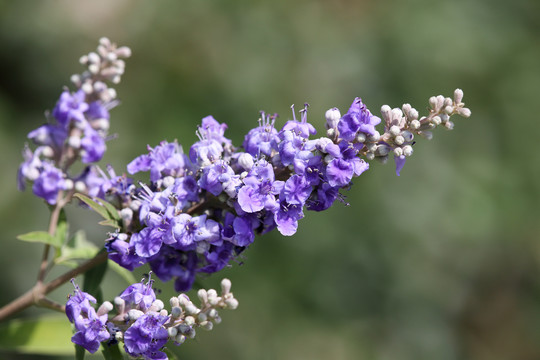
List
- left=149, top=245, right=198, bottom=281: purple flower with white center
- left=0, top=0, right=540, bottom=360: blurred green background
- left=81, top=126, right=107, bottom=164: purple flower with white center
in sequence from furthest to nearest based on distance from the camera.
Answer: left=0, top=0, right=540, bottom=360: blurred green background
left=81, top=126, right=107, bottom=164: purple flower with white center
left=149, top=245, right=198, bottom=281: purple flower with white center

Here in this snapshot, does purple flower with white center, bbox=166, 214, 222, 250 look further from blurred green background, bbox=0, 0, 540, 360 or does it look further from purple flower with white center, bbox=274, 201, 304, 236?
blurred green background, bbox=0, 0, 540, 360

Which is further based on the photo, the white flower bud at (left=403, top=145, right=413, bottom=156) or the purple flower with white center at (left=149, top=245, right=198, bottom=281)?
the purple flower with white center at (left=149, top=245, right=198, bottom=281)

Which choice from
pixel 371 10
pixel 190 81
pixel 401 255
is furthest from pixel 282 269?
pixel 371 10

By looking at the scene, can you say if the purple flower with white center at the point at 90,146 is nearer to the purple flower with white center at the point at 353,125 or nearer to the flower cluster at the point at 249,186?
the flower cluster at the point at 249,186

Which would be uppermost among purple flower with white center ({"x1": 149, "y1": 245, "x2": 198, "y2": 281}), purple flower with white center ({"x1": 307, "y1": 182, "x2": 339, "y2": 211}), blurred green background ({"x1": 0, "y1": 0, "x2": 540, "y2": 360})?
blurred green background ({"x1": 0, "y1": 0, "x2": 540, "y2": 360})

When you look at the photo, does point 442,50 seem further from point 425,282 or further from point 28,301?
point 28,301

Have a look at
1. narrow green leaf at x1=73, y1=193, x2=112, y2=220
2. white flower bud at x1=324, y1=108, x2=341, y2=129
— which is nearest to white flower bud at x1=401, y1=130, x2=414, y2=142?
white flower bud at x1=324, y1=108, x2=341, y2=129

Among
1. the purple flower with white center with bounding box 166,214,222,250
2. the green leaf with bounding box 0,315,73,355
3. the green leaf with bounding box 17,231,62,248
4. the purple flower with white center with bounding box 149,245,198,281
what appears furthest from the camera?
the green leaf with bounding box 0,315,73,355
